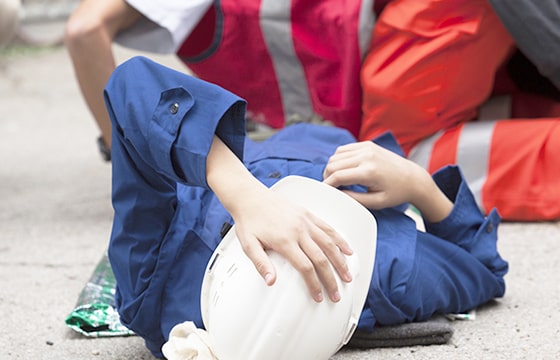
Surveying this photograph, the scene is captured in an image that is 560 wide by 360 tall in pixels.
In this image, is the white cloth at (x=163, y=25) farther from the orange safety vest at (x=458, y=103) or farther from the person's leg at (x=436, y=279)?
the person's leg at (x=436, y=279)

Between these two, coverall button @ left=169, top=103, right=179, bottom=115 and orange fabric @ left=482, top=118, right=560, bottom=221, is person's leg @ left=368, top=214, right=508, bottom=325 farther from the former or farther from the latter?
orange fabric @ left=482, top=118, right=560, bottom=221

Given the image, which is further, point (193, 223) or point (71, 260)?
point (71, 260)

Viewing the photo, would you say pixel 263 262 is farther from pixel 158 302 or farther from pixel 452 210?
pixel 452 210

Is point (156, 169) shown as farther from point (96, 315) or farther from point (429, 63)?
point (429, 63)

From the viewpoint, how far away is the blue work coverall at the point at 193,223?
1.05 meters

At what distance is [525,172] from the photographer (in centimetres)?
192

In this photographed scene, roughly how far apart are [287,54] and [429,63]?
359 mm

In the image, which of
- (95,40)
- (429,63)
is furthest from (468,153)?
(95,40)

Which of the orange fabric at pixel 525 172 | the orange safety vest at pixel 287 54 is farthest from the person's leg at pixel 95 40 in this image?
the orange fabric at pixel 525 172

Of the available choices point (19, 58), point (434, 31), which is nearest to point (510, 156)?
point (434, 31)

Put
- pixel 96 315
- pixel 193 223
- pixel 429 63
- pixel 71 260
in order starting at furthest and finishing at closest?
1. pixel 429 63
2. pixel 71 260
3. pixel 96 315
4. pixel 193 223

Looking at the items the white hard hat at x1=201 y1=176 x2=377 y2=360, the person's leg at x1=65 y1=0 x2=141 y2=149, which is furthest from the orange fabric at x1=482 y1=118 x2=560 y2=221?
the white hard hat at x1=201 y1=176 x2=377 y2=360

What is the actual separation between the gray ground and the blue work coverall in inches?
2.7

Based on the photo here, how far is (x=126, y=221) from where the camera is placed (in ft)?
3.86
